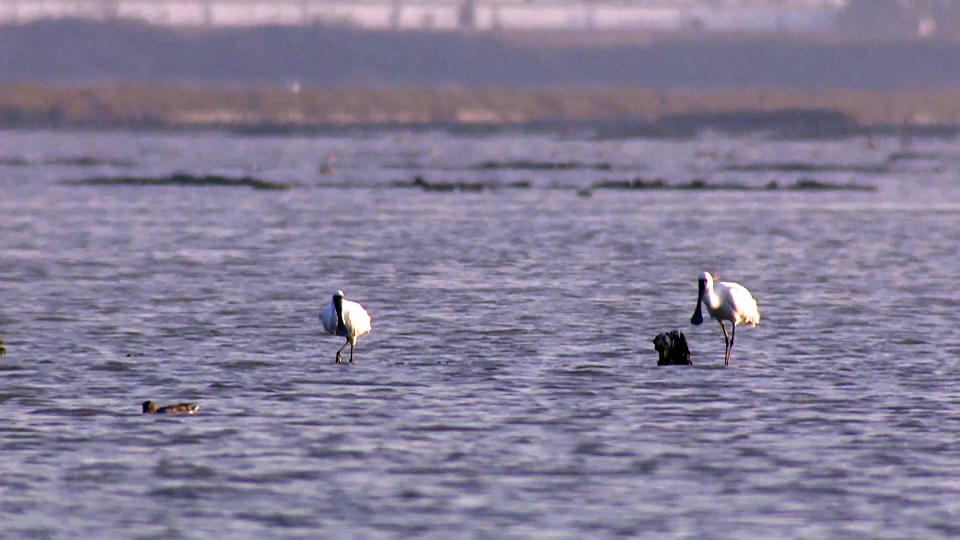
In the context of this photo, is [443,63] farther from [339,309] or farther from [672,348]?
[339,309]

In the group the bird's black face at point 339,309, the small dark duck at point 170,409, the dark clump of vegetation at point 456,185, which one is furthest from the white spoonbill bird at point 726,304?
the dark clump of vegetation at point 456,185

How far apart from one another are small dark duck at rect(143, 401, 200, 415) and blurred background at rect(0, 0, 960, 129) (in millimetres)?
108326

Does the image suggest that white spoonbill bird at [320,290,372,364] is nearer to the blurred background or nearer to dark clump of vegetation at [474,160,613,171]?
dark clump of vegetation at [474,160,613,171]

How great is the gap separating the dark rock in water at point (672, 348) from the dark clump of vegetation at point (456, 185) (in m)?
40.0

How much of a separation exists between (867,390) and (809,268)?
17.2 m

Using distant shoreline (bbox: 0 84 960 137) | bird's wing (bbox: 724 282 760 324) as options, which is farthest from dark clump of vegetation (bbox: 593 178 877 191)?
distant shoreline (bbox: 0 84 960 137)

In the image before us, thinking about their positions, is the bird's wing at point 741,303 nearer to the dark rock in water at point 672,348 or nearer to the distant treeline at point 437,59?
the dark rock in water at point 672,348

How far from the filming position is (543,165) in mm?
82312

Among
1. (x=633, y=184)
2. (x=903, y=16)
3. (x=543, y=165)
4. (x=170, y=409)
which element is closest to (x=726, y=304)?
(x=170, y=409)

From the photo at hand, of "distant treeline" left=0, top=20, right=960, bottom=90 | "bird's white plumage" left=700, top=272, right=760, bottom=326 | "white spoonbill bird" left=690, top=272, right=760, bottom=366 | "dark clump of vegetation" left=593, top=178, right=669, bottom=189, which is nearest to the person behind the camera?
"white spoonbill bird" left=690, top=272, right=760, bottom=366

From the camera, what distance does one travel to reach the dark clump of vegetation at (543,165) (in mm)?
80500

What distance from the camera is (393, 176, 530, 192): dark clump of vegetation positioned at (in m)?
66.3

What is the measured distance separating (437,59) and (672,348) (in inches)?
5547

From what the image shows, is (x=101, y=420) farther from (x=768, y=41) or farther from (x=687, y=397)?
(x=768, y=41)
